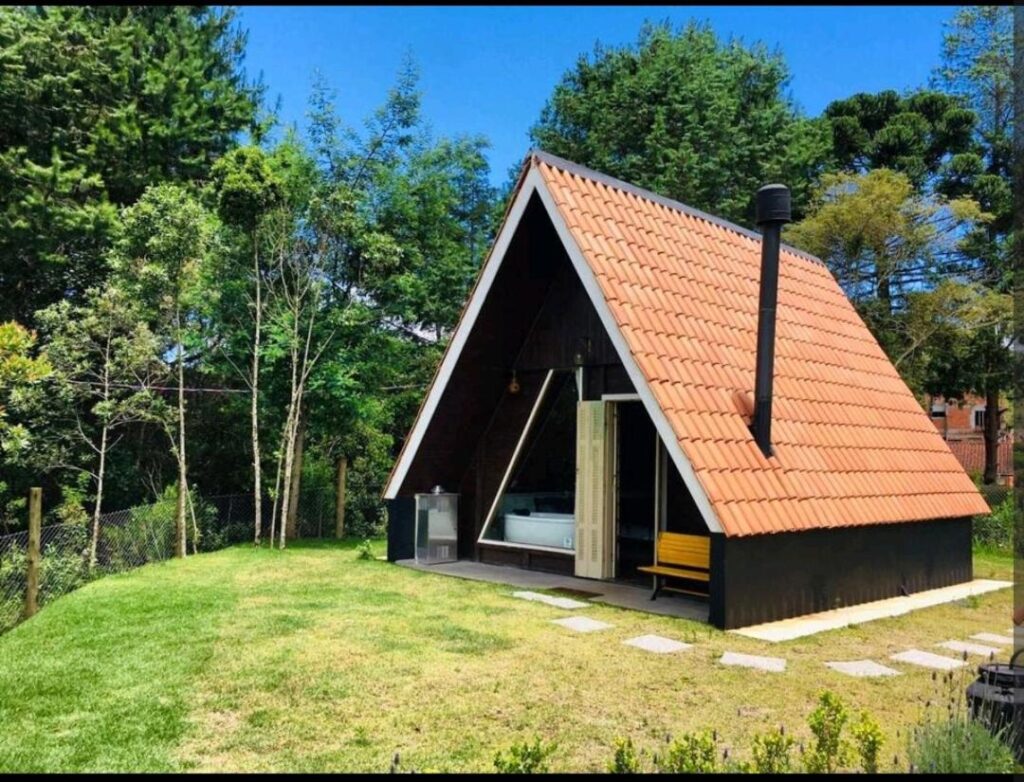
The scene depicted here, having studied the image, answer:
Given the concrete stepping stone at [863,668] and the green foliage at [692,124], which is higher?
the green foliage at [692,124]

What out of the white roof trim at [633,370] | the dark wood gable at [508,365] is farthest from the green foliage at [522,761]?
the dark wood gable at [508,365]

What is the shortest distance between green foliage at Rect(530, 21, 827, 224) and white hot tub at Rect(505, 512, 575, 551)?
14.6m

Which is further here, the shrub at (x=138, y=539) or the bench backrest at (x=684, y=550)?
the shrub at (x=138, y=539)

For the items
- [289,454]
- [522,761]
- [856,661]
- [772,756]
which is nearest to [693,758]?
[772,756]

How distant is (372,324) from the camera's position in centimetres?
1518

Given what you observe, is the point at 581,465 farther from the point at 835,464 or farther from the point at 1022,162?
the point at 1022,162

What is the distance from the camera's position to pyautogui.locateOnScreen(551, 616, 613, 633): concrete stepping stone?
6707 mm

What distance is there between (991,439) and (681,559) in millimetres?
20923

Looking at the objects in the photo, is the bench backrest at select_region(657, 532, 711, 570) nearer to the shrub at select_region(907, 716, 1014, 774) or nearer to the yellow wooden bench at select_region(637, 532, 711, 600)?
the yellow wooden bench at select_region(637, 532, 711, 600)

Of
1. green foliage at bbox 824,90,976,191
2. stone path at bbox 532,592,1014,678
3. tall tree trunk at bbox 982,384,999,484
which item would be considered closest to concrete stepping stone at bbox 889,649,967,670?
stone path at bbox 532,592,1014,678

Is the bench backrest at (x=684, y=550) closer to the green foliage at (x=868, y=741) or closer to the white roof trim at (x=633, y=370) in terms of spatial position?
the white roof trim at (x=633, y=370)

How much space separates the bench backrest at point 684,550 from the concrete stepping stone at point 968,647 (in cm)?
204

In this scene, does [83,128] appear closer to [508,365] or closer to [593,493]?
[508,365]

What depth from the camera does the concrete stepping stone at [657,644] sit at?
6.09m
